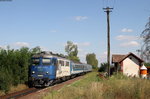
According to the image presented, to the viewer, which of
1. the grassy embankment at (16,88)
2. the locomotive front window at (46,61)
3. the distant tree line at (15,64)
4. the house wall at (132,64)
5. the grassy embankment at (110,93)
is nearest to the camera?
the grassy embankment at (110,93)

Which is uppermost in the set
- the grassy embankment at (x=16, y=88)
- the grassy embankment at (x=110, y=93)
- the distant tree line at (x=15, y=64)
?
the distant tree line at (x=15, y=64)

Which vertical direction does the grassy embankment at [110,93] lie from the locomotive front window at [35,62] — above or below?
below

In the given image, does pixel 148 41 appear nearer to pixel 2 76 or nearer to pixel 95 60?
pixel 2 76

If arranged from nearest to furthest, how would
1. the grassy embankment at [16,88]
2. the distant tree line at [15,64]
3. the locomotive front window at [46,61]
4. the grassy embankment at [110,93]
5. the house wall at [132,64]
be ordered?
the grassy embankment at [110,93] < the grassy embankment at [16,88] < the distant tree line at [15,64] < the locomotive front window at [46,61] < the house wall at [132,64]

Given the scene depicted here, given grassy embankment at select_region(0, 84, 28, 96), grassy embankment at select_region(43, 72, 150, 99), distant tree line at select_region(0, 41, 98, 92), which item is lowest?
grassy embankment at select_region(0, 84, 28, 96)

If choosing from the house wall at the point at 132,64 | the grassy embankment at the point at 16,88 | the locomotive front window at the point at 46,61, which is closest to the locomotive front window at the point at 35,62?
the locomotive front window at the point at 46,61

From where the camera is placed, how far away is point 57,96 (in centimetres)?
1263

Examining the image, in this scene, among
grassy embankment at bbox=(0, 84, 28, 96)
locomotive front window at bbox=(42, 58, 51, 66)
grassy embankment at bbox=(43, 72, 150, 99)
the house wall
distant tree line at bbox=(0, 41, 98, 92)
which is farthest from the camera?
the house wall

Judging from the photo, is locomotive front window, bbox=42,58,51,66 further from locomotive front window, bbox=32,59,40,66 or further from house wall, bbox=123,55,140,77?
house wall, bbox=123,55,140,77

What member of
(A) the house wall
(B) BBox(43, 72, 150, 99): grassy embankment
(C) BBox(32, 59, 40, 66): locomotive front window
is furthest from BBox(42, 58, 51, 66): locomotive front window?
(A) the house wall

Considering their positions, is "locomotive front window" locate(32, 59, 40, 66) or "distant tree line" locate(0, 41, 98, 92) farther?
"locomotive front window" locate(32, 59, 40, 66)

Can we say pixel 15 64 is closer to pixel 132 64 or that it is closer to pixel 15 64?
pixel 15 64

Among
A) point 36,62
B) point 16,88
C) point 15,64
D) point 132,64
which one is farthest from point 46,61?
point 132,64

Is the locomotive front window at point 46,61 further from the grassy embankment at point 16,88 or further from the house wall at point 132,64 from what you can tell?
the house wall at point 132,64
